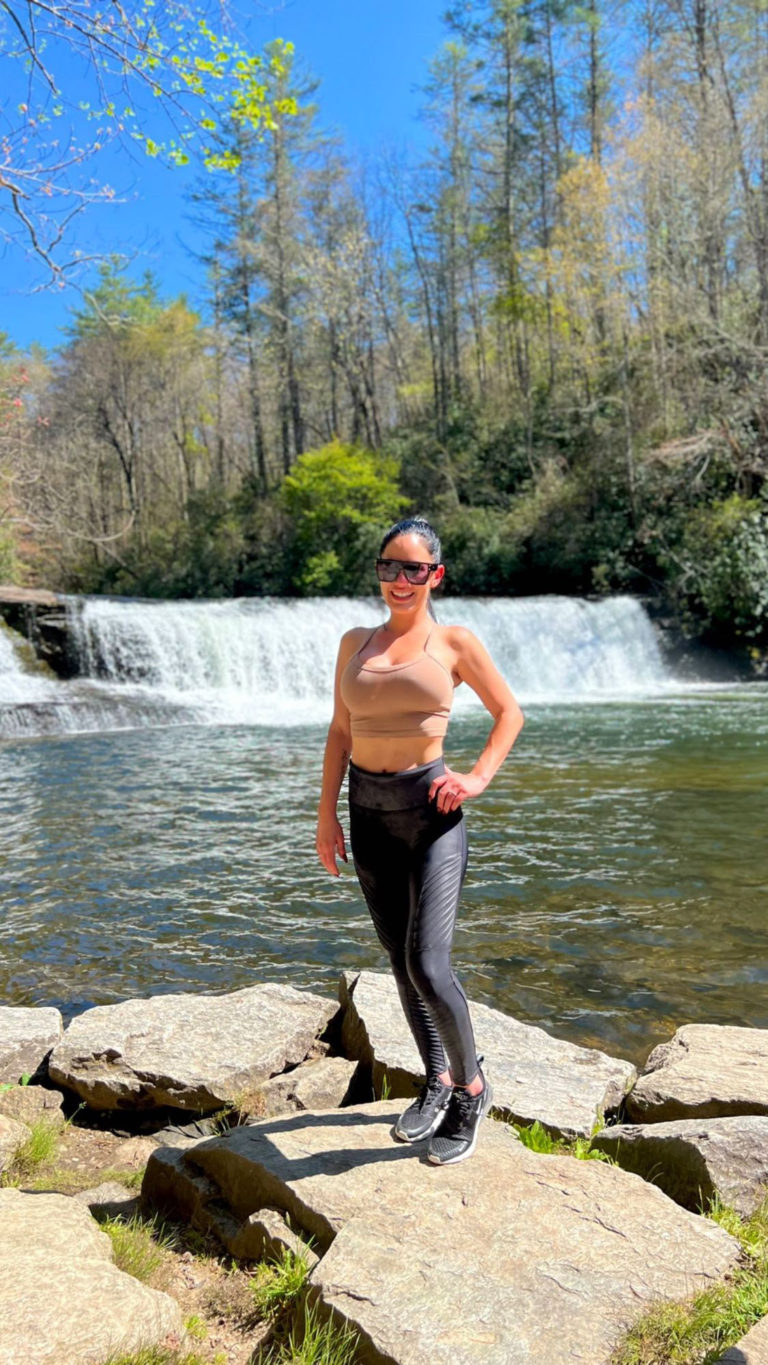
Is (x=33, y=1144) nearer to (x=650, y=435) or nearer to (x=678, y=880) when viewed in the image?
(x=678, y=880)

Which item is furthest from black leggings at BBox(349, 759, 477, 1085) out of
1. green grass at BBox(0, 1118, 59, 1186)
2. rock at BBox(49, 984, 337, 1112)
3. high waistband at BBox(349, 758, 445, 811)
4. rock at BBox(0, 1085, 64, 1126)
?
rock at BBox(0, 1085, 64, 1126)

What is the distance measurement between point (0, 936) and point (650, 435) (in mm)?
20505

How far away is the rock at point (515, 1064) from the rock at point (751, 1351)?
1.12 meters

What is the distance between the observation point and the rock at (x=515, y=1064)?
9.83 feet

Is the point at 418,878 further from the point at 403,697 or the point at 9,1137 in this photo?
the point at 9,1137

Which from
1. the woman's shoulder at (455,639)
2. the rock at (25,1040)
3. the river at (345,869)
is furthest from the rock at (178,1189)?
the river at (345,869)

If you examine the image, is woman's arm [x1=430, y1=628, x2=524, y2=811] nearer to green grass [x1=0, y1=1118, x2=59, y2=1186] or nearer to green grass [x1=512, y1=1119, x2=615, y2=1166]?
green grass [x1=512, y1=1119, x2=615, y2=1166]

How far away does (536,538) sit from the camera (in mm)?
23734

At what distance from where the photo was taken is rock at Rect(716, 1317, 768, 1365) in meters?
1.69

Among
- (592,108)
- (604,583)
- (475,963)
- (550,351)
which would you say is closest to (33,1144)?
(475,963)

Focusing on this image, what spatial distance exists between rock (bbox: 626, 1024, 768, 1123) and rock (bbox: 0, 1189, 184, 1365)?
5.41ft

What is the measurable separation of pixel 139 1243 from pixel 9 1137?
85 cm

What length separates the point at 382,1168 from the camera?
97.5 inches

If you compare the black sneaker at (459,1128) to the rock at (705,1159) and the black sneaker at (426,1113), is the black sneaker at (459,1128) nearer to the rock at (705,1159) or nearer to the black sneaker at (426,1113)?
the black sneaker at (426,1113)
